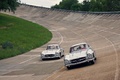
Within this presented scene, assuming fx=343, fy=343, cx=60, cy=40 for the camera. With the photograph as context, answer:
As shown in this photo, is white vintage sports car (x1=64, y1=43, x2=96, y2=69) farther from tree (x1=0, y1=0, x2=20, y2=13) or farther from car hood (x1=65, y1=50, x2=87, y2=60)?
tree (x1=0, y1=0, x2=20, y2=13)

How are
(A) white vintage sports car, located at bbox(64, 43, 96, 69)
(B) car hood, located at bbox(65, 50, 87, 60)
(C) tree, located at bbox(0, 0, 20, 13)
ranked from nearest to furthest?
1. (A) white vintage sports car, located at bbox(64, 43, 96, 69)
2. (B) car hood, located at bbox(65, 50, 87, 60)
3. (C) tree, located at bbox(0, 0, 20, 13)

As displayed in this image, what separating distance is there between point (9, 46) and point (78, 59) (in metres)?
20.5

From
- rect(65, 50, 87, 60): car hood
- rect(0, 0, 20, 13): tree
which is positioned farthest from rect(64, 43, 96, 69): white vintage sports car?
rect(0, 0, 20, 13): tree

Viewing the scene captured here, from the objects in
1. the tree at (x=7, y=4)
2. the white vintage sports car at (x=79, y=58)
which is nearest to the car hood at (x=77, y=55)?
the white vintage sports car at (x=79, y=58)

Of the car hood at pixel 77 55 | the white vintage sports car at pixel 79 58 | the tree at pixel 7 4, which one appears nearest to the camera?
the white vintage sports car at pixel 79 58

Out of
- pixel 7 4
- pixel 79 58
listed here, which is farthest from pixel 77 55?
pixel 7 4

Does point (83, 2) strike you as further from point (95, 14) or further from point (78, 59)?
point (78, 59)

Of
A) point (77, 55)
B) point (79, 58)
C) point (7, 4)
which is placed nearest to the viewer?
point (79, 58)

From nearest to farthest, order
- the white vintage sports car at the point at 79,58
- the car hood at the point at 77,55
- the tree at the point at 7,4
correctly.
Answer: the white vintage sports car at the point at 79,58
the car hood at the point at 77,55
the tree at the point at 7,4

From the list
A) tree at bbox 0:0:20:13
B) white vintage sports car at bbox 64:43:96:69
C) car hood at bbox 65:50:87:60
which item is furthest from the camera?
tree at bbox 0:0:20:13

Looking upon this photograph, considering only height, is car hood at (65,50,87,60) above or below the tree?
below

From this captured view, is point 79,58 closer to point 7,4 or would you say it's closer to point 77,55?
point 77,55

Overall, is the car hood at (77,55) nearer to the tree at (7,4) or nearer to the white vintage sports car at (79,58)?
the white vintage sports car at (79,58)

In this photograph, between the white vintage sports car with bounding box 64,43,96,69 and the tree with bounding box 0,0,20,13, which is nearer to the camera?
the white vintage sports car with bounding box 64,43,96,69
